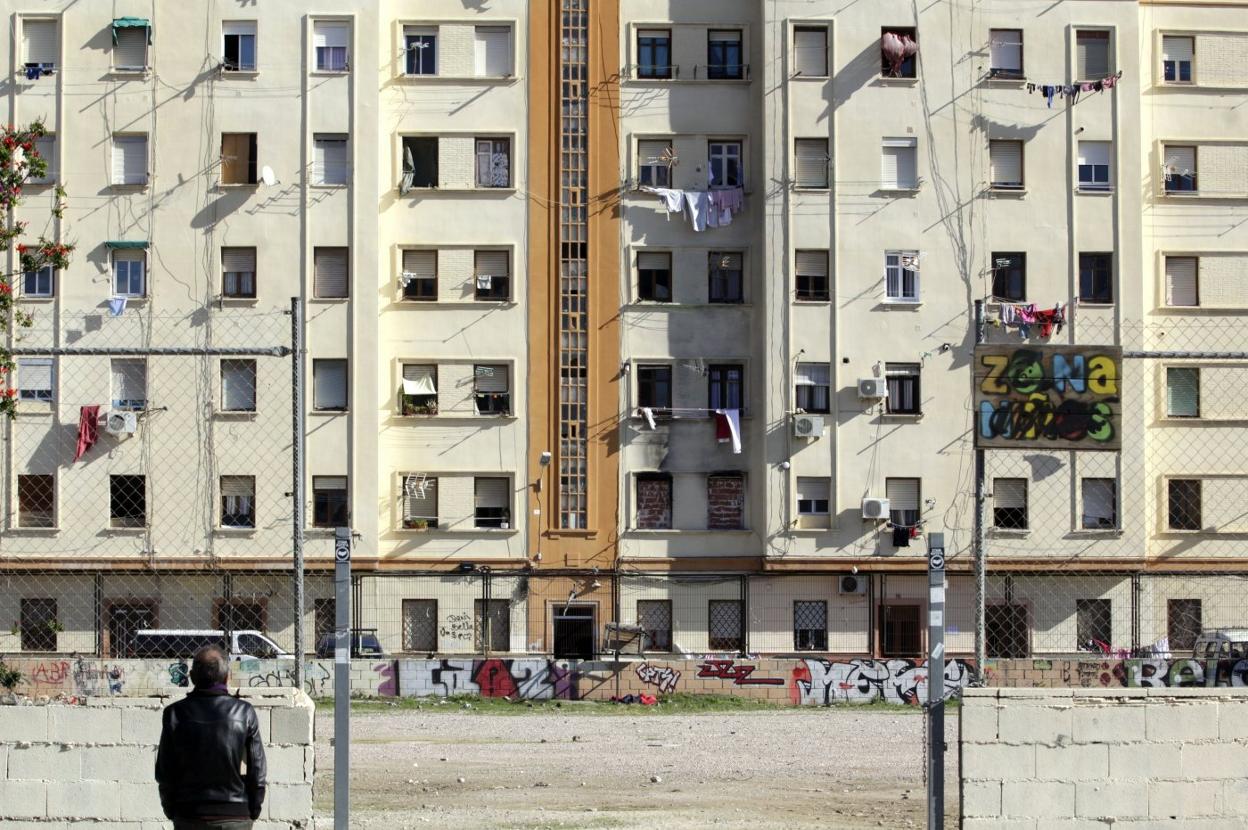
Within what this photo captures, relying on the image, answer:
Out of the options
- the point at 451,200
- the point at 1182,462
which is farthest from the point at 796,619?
the point at 451,200

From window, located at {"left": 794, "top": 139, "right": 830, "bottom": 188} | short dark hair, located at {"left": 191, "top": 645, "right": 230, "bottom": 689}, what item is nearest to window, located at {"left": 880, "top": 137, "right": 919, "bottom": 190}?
window, located at {"left": 794, "top": 139, "right": 830, "bottom": 188}

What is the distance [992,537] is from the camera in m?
41.0

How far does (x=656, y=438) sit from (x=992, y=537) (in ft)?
29.1

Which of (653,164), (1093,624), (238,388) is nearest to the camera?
(1093,624)

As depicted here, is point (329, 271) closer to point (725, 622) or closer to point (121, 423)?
point (121, 423)

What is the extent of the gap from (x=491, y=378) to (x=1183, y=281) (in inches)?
718

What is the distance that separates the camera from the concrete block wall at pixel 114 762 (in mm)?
12430

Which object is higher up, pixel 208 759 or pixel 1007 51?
pixel 1007 51

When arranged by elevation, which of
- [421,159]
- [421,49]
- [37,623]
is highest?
[421,49]

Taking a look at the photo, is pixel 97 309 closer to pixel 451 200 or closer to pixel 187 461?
pixel 187 461

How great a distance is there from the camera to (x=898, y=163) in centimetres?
4184

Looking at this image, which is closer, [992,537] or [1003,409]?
[1003,409]

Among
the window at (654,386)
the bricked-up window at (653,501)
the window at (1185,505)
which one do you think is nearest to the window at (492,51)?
the window at (654,386)

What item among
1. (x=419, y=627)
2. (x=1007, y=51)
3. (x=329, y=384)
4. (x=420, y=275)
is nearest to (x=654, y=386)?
(x=420, y=275)
